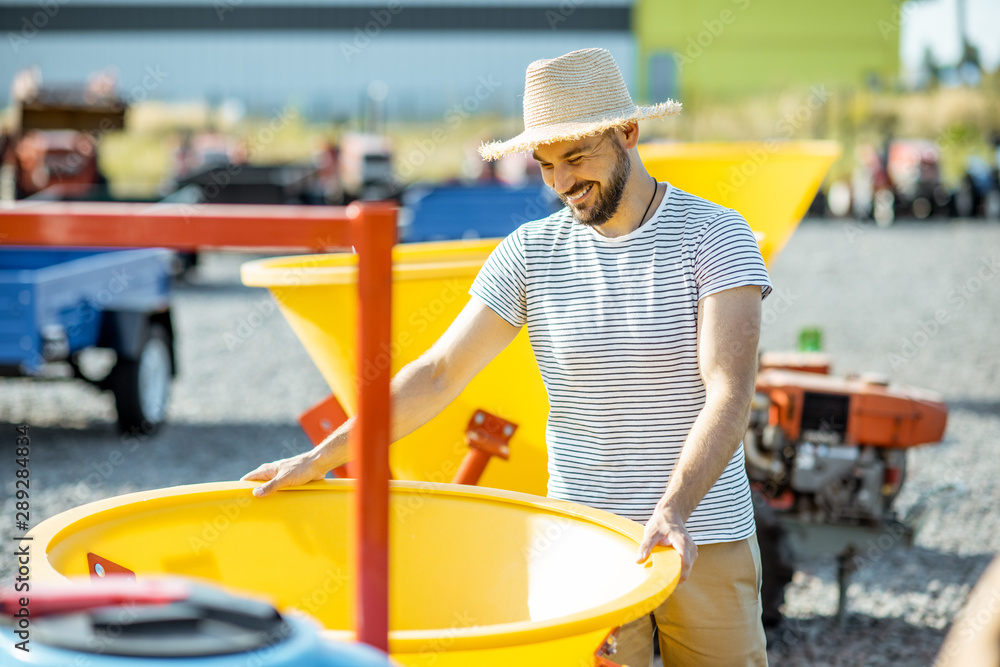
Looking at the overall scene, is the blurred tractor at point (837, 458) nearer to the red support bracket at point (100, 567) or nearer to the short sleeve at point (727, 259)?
the short sleeve at point (727, 259)

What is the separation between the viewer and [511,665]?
1417mm

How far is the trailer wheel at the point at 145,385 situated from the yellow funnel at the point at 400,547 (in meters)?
4.36

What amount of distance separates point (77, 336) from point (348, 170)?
14.3 meters

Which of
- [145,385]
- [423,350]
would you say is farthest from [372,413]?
[145,385]

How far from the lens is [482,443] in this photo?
2.96 metres

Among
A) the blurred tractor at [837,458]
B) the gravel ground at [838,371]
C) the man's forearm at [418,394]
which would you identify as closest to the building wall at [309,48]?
the gravel ground at [838,371]

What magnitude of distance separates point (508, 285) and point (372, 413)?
1.11 m

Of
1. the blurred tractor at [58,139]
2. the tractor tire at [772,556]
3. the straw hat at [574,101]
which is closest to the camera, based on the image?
the straw hat at [574,101]

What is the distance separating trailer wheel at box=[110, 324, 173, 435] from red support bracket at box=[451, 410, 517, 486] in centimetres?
365

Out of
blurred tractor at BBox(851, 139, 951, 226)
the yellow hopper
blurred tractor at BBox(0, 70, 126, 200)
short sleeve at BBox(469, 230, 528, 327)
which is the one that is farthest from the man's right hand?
blurred tractor at BBox(851, 139, 951, 226)

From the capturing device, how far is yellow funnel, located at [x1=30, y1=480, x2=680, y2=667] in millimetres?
1788

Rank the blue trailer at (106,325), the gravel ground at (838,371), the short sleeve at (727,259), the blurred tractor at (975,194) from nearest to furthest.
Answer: the short sleeve at (727,259)
the gravel ground at (838,371)
the blue trailer at (106,325)
the blurred tractor at (975,194)

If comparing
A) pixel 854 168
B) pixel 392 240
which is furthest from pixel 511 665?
pixel 854 168

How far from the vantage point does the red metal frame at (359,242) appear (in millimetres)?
1108
